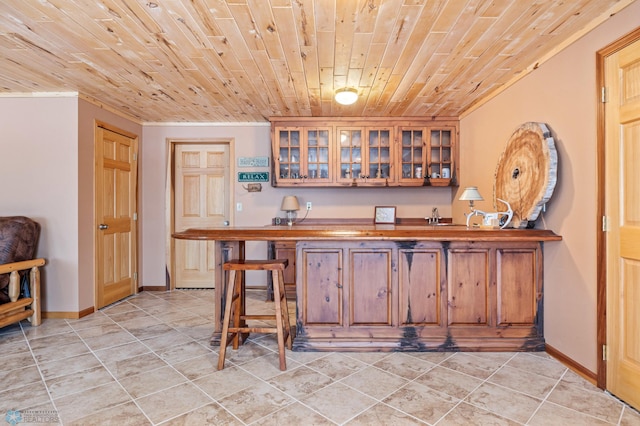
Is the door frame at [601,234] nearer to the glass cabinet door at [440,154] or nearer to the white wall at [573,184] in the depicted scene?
the white wall at [573,184]

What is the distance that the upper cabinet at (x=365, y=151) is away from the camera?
4.18 meters

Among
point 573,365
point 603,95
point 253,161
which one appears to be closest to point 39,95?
point 253,161

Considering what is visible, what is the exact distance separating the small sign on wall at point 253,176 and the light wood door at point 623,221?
360 centimetres

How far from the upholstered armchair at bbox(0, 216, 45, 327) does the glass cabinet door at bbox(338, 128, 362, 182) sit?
3.36 meters

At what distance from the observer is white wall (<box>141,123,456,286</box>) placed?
4.53 meters

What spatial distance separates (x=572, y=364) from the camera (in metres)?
2.26

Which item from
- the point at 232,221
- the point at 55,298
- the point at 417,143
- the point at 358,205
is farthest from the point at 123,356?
the point at 417,143

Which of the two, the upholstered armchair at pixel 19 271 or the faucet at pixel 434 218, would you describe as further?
the faucet at pixel 434 218

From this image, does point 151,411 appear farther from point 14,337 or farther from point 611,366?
point 611,366

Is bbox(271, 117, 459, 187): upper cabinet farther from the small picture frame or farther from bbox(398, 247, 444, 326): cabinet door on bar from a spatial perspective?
bbox(398, 247, 444, 326): cabinet door on bar

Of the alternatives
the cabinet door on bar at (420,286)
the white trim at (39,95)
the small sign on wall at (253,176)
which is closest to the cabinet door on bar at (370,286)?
the cabinet door on bar at (420,286)

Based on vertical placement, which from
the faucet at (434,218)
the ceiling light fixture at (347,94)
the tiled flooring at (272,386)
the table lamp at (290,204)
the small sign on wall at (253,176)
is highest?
the ceiling light fixture at (347,94)

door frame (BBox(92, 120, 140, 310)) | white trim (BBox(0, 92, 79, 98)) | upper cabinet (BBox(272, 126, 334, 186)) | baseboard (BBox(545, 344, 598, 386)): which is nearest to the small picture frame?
upper cabinet (BBox(272, 126, 334, 186))

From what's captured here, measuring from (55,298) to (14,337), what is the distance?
0.57 metres
